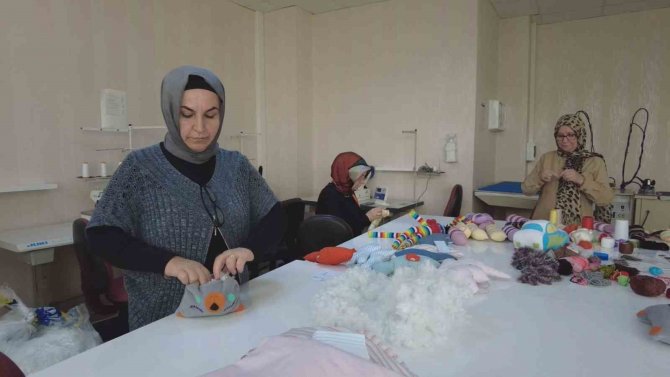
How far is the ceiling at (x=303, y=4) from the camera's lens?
4.31 meters

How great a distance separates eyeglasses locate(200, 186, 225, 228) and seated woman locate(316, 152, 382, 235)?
5.25 ft

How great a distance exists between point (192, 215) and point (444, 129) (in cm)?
330

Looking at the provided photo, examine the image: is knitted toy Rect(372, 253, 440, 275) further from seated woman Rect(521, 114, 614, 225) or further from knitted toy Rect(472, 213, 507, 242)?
seated woman Rect(521, 114, 614, 225)

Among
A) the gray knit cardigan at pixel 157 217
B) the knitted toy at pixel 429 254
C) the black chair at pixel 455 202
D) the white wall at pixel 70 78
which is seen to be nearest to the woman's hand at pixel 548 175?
the black chair at pixel 455 202

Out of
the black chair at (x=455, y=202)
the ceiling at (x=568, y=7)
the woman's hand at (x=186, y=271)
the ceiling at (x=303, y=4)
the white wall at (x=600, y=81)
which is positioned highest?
the ceiling at (x=303, y=4)

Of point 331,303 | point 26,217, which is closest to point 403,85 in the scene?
point 26,217

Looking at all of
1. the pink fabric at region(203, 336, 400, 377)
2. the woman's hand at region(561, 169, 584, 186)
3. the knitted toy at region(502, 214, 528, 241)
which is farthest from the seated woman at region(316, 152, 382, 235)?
the pink fabric at region(203, 336, 400, 377)

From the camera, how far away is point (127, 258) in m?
1.04

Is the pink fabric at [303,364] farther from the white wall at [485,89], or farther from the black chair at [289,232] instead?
the white wall at [485,89]

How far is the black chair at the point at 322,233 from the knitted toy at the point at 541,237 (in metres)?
0.79

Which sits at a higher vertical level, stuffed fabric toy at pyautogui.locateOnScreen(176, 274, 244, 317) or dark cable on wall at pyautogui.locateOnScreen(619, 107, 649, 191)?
dark cable on wall at pyautogui.locateOnScreen(619, 107, 649, 191)

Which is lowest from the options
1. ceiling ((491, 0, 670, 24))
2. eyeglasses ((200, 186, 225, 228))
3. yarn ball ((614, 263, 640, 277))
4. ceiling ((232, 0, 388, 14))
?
yarn ball ((614, 263, 640, 277))

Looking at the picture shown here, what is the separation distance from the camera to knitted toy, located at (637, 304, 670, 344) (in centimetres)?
88

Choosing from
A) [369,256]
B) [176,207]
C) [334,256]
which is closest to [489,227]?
[369,256]
